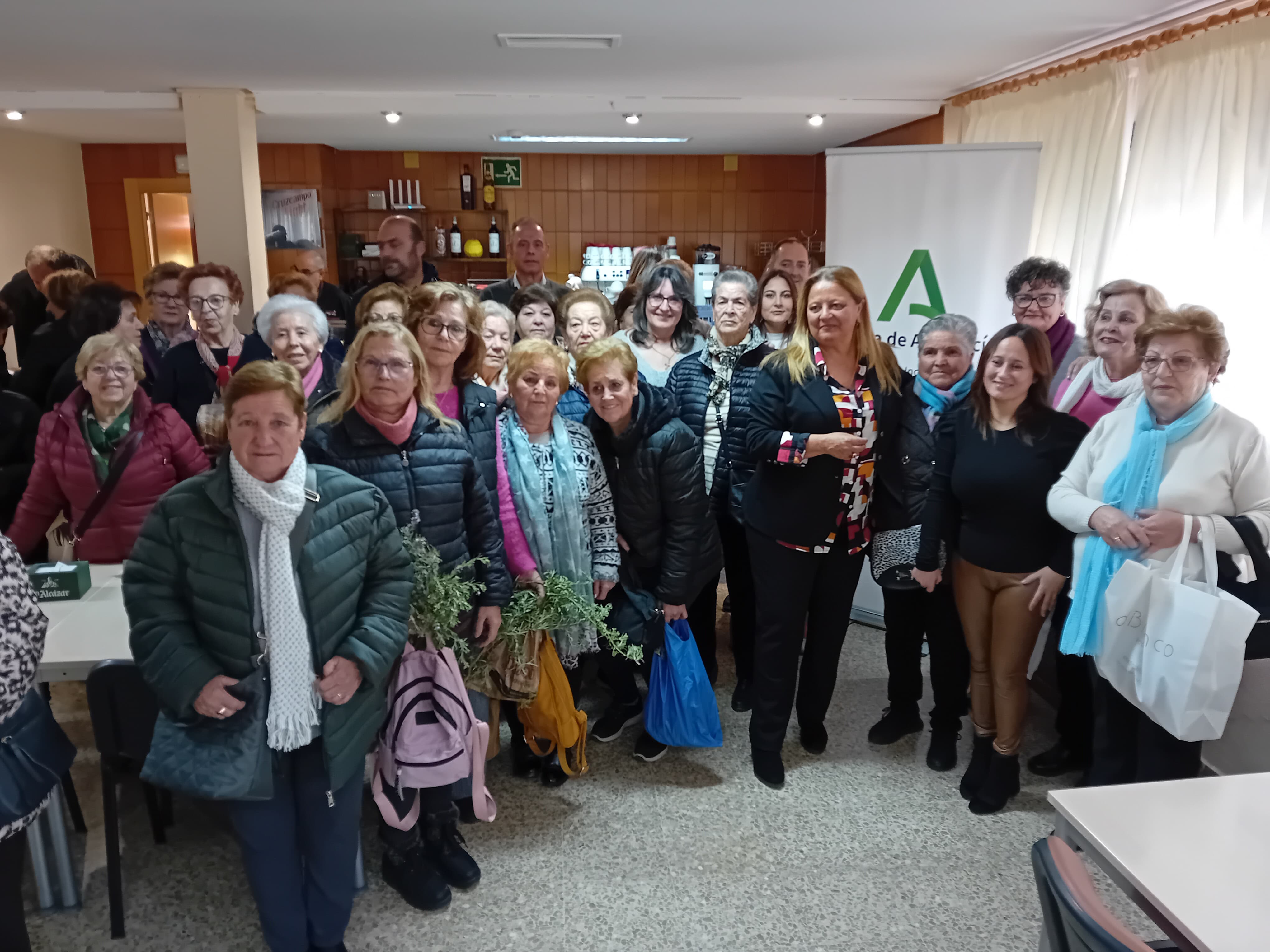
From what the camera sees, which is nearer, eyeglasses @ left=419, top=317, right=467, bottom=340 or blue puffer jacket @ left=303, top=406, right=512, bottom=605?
blue puffer jacket @ left=303, top=406, right=512, bottom=605

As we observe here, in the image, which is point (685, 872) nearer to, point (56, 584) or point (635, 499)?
point (635, 499)

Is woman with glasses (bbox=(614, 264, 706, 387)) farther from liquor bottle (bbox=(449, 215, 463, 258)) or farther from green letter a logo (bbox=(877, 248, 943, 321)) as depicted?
liquor bottle (bbox=(449, 215, 463, 258))

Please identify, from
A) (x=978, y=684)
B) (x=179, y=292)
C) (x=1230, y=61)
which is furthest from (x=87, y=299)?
(x=1230, y=61)

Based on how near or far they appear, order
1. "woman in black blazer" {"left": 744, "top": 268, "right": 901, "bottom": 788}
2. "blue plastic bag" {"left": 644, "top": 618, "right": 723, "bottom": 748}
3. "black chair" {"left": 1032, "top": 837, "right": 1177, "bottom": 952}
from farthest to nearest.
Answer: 1. "blue plastic bag" {"left": 644, "top": 618, "right": 723, "bottom": 748}
2. "woman in black blazer" {"left": 744, "top": 268, "right": 901, "bottom": 788}
3. "black chair" {"left": 1032, "top": 837, "right": 1177, "bottom": 952}

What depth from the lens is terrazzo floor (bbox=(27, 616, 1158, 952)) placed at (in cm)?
212

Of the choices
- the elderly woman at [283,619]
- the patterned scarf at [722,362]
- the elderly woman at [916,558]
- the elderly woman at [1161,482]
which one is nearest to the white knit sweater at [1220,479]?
the elderly woman at [1161,482]

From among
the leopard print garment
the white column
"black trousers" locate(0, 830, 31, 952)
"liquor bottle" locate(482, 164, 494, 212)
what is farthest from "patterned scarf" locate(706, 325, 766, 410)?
"liquor bottle" locate(482, 164, 494, 212)

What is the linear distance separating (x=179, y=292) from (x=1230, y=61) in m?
4.53

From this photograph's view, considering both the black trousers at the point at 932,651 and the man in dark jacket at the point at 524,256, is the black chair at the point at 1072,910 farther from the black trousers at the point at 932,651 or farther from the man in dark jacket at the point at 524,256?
the man in dark jacket at the point at 524,256

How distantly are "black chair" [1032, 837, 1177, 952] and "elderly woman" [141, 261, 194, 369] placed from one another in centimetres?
388

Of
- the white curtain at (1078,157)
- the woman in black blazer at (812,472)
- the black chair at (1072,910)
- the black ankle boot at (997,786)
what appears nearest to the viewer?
the black chair at (1072,910)

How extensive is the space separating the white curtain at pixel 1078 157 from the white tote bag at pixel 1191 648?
2187 mm

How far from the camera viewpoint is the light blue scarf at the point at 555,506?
2.46 meters

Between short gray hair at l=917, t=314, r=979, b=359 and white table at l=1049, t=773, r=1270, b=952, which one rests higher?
short gray hair at l=917, t=314, r=979, b=359
